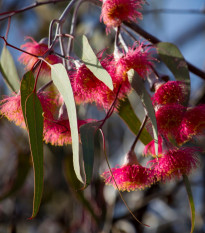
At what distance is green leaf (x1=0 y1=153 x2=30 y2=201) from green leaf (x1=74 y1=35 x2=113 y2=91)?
3.76ft

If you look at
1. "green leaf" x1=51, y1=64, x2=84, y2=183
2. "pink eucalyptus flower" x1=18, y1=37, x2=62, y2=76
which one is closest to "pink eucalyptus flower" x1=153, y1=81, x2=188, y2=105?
"green leaf" x1=51, y1=64, x2=84, y2=183

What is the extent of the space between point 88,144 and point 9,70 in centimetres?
56

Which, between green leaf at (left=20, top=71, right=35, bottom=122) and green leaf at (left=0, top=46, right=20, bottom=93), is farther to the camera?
green leaf at (left=0, top=46, right=20, bottom=93)

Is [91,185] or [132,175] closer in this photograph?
[132,175]

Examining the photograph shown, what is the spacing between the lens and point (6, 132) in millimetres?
2938

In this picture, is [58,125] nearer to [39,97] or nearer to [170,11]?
[39,97]

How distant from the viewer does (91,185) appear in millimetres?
2027

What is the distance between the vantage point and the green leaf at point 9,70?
1.22 metres

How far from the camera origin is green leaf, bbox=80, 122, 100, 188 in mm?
839

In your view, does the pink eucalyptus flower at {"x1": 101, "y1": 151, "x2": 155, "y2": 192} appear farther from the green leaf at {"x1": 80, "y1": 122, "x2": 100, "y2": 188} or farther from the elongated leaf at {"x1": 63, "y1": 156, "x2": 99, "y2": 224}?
the elongated leaf at {"x1": 63, "y1": 156, "x2": 99, "y2": 224}

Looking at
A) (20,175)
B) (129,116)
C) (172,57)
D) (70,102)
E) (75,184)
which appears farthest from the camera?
(20,175)

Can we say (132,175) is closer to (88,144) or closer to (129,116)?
(88,144)

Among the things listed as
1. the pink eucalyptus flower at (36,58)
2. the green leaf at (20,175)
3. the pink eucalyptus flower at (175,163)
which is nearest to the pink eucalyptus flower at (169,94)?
the pink eucalyptus flower at (175,163)

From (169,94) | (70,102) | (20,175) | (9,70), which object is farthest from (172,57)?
(20,175)
